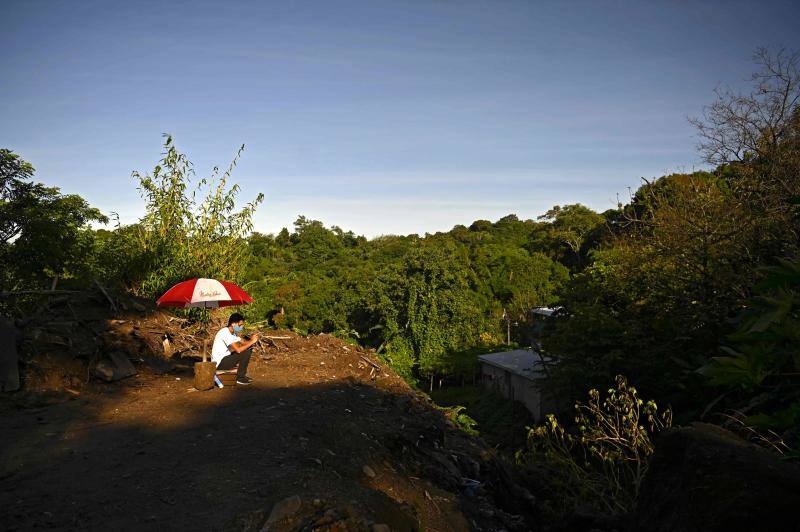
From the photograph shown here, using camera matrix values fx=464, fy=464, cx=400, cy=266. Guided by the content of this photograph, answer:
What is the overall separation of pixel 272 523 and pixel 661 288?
37.2 ft

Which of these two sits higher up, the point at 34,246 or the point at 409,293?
the point at 34,246

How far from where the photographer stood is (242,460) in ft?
16.6

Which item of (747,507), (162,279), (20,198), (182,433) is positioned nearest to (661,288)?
(747,507)

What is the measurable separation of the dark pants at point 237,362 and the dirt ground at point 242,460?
1.18 ft

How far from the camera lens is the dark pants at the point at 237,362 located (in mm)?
8305

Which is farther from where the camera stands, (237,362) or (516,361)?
(516,361)

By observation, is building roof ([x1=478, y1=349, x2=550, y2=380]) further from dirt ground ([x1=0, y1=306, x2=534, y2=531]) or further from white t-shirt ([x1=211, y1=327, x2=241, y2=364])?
white t-shirt ([x1=211, y1=327, x2=241, y2=364])

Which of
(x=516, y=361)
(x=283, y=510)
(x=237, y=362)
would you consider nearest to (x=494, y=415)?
(x=516, y=361)

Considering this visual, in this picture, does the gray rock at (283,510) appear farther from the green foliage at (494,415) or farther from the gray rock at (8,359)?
the green foliage at (494,415)

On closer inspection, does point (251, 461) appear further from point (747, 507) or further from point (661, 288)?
point (661, 288)

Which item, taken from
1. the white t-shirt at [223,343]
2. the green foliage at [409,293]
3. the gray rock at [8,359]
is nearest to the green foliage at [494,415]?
the green foliage at [409,293]

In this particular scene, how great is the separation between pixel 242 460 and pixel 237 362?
3787mm

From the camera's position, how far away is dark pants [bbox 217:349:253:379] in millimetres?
8305

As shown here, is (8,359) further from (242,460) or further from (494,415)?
(494,415)
